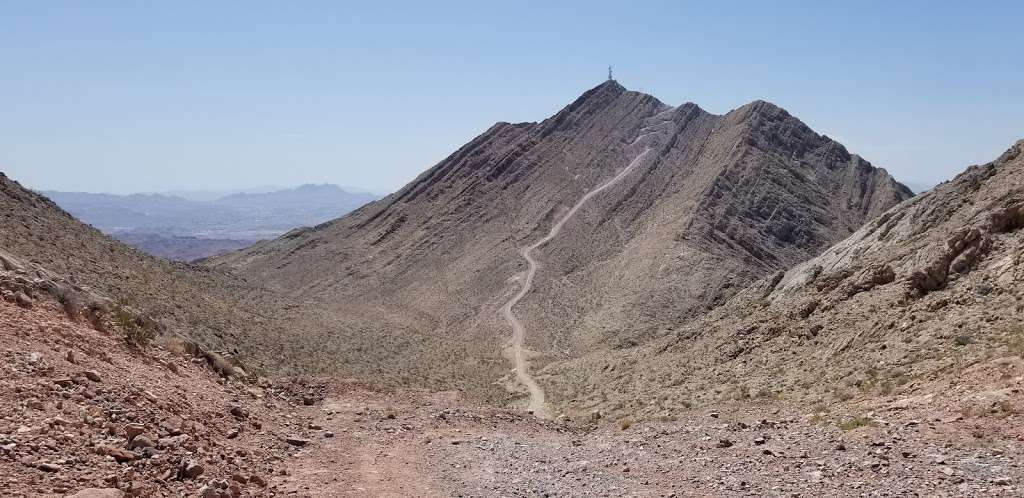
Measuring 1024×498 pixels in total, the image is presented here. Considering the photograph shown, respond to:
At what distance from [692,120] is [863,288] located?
62.8 m

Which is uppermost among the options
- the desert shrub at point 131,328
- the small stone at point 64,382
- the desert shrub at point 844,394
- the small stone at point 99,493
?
the desert shrub at point 131,328

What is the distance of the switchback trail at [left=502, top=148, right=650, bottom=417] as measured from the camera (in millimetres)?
26484

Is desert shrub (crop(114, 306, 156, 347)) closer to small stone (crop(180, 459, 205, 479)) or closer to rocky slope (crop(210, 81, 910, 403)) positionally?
small stone (crop(180, 459, 205, 479))

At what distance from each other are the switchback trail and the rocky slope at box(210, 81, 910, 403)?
78 cm

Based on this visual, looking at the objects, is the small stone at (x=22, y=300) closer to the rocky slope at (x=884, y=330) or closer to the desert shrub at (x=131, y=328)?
the desert shrub at (x=131, y=328)

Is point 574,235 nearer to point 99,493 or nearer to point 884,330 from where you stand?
point 884,330

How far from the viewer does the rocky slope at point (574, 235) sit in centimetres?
4000

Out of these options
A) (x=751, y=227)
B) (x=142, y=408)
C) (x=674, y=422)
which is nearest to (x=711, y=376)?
(x=674, y=422)

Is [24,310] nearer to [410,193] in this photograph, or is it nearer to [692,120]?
[410,193]

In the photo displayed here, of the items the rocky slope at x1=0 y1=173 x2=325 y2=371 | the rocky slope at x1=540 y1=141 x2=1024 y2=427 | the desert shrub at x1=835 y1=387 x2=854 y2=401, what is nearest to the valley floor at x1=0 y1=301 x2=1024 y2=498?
the desert shrub at x1=835 y1=387 x2=854 y2=401

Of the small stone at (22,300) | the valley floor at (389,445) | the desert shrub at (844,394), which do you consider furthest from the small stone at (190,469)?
the desert shrub at (844,394)

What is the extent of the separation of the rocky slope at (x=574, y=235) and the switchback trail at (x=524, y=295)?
0.78m

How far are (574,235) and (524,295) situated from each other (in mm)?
12985

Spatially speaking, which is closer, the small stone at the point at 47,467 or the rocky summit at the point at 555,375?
the small stone at the point at 47,467
